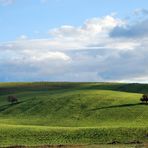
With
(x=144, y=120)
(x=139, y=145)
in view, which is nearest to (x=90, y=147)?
(x=139, y=145)

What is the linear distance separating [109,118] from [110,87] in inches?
2612

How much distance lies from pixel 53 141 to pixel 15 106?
47.3 m

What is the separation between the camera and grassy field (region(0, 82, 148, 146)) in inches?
2761

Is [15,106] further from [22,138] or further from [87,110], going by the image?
[22,138]

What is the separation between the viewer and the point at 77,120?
9144 cm

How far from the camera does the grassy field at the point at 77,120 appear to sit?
70125 mm

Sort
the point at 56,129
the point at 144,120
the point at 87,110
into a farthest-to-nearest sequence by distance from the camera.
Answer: the point at 87,110, the point at 144,120, the point at 56,129

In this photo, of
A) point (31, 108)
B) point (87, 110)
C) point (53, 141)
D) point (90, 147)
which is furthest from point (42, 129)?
point (31, 108)

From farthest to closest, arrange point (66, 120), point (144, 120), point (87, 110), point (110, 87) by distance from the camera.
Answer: point (110, 87), point (87, 110), point (66, 120), point (144, 120)

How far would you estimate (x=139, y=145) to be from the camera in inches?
2475

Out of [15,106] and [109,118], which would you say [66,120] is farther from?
[15,106]

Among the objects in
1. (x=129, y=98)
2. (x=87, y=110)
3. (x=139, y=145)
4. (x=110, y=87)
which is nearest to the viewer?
(x=139, y=145)

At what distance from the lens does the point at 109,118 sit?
295 feet

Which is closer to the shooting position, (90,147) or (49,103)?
(90,147)
